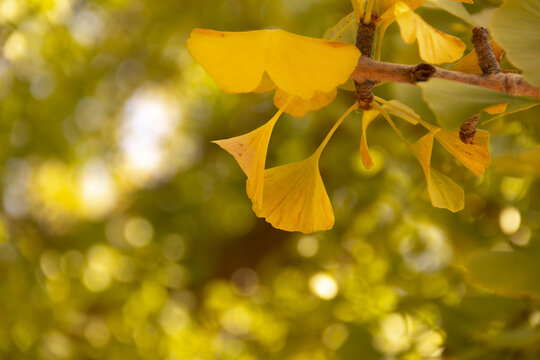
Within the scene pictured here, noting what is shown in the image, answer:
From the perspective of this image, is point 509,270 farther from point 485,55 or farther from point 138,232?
point 138,232

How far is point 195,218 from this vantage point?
3.15 ft

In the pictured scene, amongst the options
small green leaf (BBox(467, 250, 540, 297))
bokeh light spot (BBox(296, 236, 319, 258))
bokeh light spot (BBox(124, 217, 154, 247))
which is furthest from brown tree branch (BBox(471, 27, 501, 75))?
bokeh light spot (BBox(124, 217, 154, 247))

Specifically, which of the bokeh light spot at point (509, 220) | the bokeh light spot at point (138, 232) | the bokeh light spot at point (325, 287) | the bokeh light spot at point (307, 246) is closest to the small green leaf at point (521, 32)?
the bokeh light spot at point (509, 220)

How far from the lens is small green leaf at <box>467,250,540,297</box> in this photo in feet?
0.80

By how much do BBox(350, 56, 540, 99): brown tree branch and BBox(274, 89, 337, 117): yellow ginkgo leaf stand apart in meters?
0.02

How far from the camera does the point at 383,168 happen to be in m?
0.70

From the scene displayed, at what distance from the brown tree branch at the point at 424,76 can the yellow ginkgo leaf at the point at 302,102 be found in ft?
0.06

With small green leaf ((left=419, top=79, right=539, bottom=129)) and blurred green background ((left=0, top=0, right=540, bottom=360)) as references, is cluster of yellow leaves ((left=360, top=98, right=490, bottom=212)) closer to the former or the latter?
small green leaf ((left=419, top=79, right=539, bottom=129))

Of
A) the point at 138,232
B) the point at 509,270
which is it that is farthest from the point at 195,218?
the point at 509,270

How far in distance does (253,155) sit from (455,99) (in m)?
0.07

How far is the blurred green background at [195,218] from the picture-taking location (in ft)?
1.58

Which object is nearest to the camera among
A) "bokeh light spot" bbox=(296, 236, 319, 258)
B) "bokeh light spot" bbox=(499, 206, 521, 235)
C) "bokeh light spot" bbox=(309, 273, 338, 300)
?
"bokeh light spot" bbox=(499, 206, 521, 235)

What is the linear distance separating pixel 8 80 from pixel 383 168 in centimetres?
62

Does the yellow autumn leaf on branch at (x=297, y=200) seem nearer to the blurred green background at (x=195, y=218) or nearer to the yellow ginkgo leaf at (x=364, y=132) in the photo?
the yellow ginkgo leaf at (x=364, y=132)
